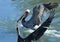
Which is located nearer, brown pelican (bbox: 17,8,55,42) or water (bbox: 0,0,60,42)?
brown pelican (bbox: 17,8,55,42)

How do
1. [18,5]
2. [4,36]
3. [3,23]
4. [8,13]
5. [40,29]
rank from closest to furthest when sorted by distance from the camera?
[40,29] < [4,36] < [3,23] < [8,13] < [18,5]

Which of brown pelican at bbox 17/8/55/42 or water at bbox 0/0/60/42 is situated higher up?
water at bbox 0/0/60/42

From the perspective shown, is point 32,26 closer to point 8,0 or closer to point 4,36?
point 4,36

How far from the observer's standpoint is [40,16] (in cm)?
948

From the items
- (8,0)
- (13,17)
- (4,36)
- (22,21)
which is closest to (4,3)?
→ (8,0)

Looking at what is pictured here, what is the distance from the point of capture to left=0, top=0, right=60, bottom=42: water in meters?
10.4

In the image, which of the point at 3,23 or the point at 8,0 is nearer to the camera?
the point at 3,23

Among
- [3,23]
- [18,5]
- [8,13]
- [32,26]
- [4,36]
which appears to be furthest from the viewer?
[18,5]

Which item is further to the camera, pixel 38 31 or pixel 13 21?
pixel 13 21

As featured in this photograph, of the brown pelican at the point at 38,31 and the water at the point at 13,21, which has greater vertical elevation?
the water at the point at 13,21

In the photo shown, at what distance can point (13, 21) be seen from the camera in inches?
480

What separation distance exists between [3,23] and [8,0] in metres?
3.08

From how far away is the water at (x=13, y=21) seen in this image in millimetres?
10398

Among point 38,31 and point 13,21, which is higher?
point 13,21
